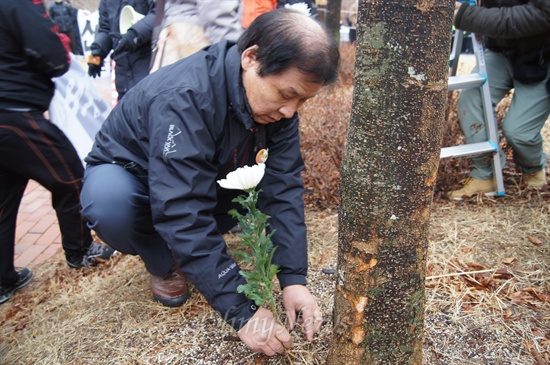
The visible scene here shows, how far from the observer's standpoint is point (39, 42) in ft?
7.96

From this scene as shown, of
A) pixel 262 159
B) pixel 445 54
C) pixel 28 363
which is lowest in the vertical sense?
pixel 28 363

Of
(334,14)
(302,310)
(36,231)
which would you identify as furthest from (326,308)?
(334,14)

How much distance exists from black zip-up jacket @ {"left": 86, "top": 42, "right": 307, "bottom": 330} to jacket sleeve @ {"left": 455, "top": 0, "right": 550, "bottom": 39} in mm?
1474

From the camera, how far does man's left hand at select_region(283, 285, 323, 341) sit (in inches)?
66.3

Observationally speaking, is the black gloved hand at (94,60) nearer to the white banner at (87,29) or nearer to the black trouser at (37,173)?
the black trouser at (37,173)

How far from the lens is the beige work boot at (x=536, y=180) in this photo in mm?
3057

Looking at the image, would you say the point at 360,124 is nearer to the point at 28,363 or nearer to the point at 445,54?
the point at 445,54

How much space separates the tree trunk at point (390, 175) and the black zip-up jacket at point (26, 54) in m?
1.95

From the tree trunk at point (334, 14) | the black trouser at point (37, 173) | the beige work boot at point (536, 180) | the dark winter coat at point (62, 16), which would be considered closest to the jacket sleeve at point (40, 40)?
the black trouser at point (37, 173)

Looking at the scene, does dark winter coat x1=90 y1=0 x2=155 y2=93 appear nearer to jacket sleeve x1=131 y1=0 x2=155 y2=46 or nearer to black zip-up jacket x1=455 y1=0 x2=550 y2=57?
jacket sleeve x1=131 y1=0 x2=155 y2=46

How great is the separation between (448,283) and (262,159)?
→ 105cm

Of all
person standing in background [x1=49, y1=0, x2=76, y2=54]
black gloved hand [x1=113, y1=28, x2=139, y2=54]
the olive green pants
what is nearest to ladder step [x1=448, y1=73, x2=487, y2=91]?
the olive green pants

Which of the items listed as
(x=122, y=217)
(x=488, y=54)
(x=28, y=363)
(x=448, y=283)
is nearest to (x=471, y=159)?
(x=488, y=54)

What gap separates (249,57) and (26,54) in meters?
1.45
